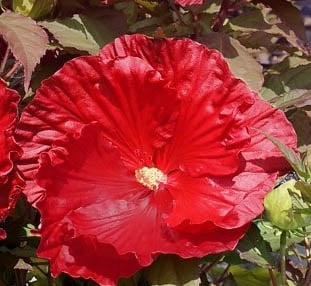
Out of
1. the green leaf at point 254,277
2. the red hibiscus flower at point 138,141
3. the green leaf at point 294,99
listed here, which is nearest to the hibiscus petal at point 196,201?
the red hibiscus flower at point 138,141

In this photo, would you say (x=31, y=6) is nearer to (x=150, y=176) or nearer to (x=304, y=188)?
(x=150, y=176)

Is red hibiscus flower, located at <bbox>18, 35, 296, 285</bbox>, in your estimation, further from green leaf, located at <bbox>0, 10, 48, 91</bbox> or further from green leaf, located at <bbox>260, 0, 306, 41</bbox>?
green leaf, located at <bbox>260, 0, 306, 41</bbox>

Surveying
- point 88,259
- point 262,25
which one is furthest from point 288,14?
point 88,259

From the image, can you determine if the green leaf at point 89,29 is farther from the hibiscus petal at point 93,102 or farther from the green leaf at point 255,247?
the green leaf at point 255,247

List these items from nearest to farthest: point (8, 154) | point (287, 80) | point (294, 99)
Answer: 1. point (8, 154)
2. point (294, 99)
3. point (287, 80)

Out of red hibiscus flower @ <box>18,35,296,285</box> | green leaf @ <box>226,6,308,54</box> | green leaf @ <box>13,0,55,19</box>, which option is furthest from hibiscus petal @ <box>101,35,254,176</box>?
green leaf @ <box>226,6,308,54</box>

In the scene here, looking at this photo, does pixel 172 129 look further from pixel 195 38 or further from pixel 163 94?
pixel 195 38
